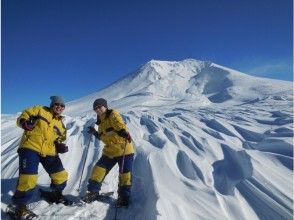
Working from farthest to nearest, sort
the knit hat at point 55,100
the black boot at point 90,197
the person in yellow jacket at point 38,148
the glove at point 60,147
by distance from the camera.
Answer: the glove at point 60,147
the knit hat at point 55,100
the black boot at point 90,197
the person in yellow jacket at point 38,148

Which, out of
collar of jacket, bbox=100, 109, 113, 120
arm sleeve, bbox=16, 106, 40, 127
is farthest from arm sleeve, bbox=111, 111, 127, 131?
arm sleeve, bbox=16, 106, 40, 127

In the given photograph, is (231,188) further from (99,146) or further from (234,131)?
(234,131)

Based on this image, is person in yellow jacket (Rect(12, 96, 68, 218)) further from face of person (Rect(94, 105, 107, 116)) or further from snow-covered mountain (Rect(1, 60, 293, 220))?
face of person (Rect(94, 105, 107, 116))

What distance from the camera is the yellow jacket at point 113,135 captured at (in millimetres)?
6137

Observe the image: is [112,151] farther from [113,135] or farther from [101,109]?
Answer: [101,109]

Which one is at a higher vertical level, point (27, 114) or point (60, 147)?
point (27, 114)

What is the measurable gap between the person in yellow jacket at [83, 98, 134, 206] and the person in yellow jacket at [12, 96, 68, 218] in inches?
20.8

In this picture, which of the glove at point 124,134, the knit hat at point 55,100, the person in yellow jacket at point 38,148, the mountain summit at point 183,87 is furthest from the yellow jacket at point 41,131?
the mountain summit at point 183,87

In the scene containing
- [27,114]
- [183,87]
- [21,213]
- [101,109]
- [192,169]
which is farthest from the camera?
[183,87]

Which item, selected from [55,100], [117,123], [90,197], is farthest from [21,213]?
[117,123]

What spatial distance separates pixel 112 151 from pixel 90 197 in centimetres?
86

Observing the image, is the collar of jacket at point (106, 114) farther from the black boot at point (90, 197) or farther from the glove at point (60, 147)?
the black boot at point (90, 197)

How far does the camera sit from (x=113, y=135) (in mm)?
6195

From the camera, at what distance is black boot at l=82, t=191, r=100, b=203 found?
18.7 feet
